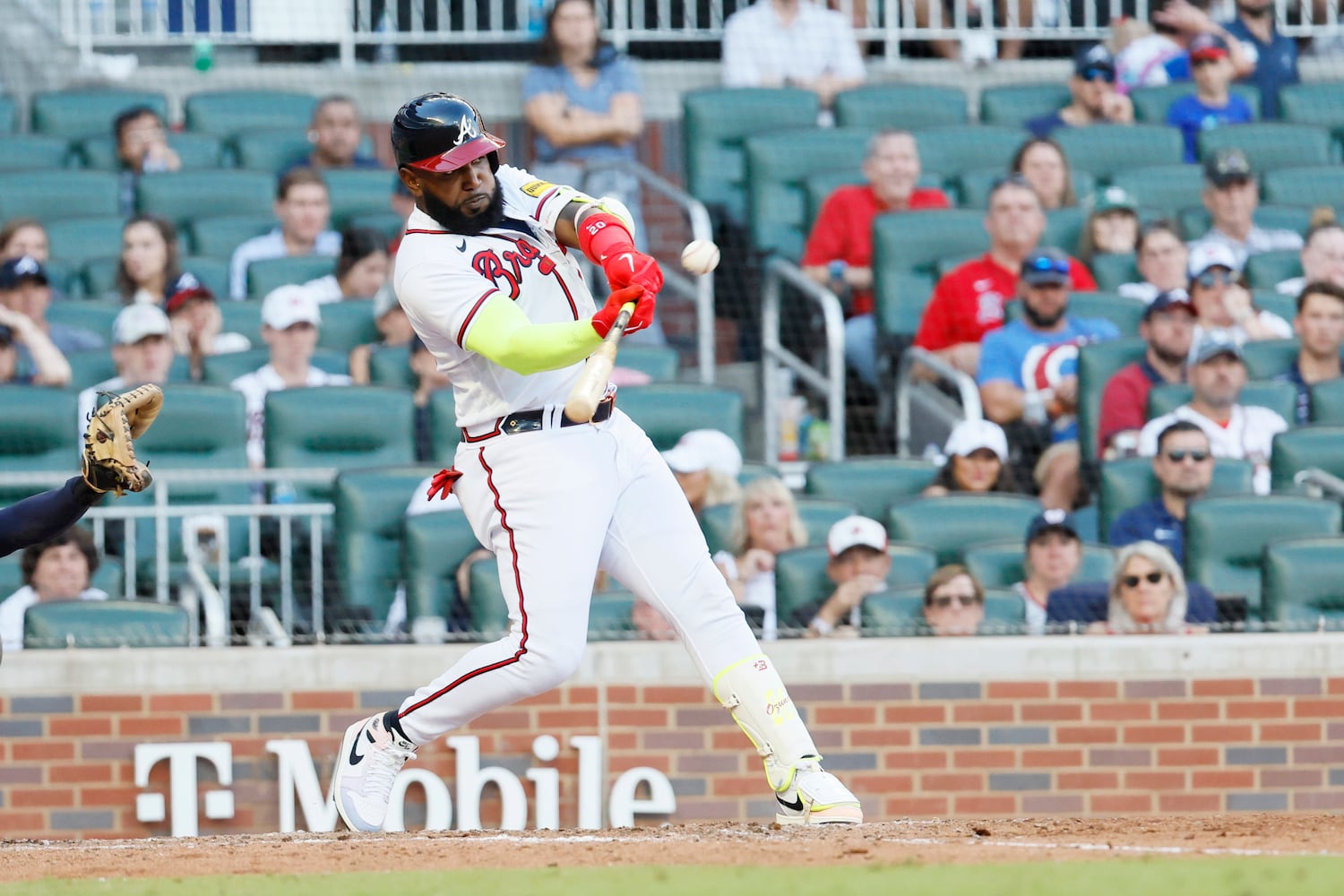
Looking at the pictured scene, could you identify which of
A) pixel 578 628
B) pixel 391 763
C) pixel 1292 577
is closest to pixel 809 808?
pixel 578 628

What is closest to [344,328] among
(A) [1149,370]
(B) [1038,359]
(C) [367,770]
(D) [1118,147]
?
(B) [1038,359]

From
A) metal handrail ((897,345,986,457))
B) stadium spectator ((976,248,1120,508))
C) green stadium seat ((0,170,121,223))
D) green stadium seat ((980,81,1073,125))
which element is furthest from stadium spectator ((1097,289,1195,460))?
green stadium seat ((0,170,121,223))

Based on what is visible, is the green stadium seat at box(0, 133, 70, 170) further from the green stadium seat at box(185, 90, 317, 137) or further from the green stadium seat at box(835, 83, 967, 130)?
the green stadium seat at box(835, 83, 967, 130)

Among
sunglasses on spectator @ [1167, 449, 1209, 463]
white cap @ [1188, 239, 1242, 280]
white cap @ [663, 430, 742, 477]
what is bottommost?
sunglasses on spectator @ [1167, 449, 1209, 463]

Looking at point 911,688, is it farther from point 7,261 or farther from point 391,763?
point 7,261

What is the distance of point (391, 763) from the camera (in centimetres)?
462

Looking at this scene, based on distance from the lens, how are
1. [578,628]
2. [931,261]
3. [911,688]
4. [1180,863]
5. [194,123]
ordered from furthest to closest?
[194,123], [931,261], [911,688], [578,628], [1180,863]

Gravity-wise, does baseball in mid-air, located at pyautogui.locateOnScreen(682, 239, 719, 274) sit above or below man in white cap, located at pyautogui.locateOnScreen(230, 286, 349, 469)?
above

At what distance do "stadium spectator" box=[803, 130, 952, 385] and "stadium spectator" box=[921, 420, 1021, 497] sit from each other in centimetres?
136

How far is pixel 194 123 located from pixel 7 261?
214 cm

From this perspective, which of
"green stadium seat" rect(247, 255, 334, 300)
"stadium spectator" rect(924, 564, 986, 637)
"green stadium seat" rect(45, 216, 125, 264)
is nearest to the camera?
"stadium spectator" rect(924, 564, 986, 637)

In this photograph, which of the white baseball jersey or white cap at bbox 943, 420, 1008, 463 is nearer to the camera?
the white baseball jersey

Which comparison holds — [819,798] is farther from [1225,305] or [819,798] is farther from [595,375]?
[1225,305]

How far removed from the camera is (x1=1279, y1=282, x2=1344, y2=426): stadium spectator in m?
7.67
